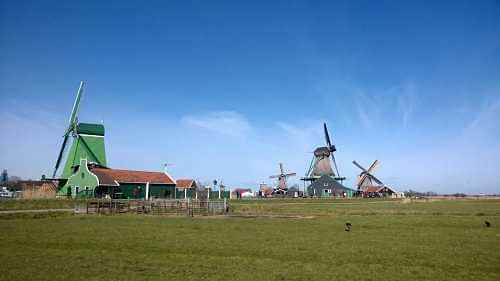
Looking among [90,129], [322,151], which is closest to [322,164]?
[322,151]

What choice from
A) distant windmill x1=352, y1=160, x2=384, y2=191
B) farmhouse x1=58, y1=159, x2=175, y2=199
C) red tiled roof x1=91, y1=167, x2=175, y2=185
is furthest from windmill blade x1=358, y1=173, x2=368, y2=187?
farmhouse x1=58, y1=159, x2=175, y2=199

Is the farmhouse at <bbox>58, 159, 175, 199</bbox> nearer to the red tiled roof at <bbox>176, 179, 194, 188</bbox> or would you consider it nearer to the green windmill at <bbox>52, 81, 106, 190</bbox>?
the green windmill at <bbox>52, 81, 106, 190</bbox>

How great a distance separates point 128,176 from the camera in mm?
75438

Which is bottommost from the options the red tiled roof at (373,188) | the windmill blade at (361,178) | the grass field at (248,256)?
the grass field at (248,256)

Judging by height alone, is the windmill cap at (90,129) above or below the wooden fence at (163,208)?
above

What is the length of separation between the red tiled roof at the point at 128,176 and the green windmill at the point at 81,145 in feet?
18.5

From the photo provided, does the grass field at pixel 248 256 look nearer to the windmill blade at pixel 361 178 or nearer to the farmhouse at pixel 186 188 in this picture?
the farmhouse at pixel 186 188

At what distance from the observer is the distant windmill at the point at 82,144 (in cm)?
7750

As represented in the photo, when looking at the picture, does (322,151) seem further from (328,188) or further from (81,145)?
(81,145)

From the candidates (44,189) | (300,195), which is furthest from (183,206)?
(300,195)

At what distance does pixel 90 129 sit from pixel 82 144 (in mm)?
3665

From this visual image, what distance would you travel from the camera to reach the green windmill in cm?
7731

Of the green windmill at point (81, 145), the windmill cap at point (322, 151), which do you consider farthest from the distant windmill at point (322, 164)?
the green windmill at point (81, 145)

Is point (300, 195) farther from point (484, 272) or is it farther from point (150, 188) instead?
point (484, 272)
